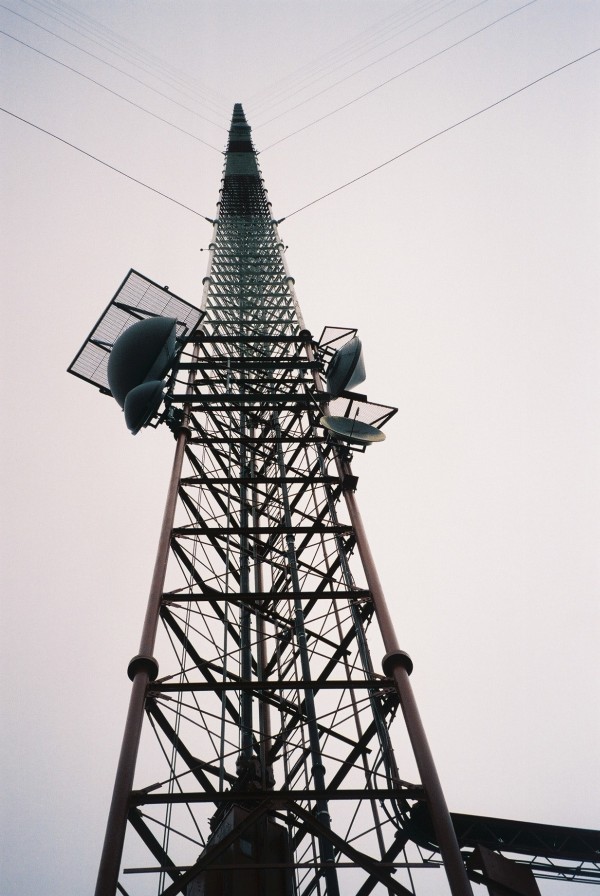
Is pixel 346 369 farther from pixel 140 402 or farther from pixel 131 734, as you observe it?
pixel 131 734

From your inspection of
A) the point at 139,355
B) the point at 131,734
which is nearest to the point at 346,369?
the point at 139,355

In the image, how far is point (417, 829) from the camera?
5.27 metres

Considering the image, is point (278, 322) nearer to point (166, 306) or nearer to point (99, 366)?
point (166, 306)

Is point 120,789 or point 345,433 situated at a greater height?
point 345,433

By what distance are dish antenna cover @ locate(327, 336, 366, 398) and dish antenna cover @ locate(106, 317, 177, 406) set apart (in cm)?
300

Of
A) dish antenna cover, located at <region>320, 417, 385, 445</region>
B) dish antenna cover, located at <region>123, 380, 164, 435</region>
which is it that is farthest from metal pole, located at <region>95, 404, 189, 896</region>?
dish antenna cover, located at <region>320, 417, 385, 445</region>

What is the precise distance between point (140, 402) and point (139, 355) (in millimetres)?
806

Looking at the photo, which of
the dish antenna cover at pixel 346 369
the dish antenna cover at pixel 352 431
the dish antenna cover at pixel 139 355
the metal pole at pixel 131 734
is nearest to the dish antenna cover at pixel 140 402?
the dish antenna cover at pixel 139 355

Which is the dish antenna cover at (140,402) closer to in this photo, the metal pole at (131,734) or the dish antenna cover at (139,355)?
the dish antenna cover at (139,355)

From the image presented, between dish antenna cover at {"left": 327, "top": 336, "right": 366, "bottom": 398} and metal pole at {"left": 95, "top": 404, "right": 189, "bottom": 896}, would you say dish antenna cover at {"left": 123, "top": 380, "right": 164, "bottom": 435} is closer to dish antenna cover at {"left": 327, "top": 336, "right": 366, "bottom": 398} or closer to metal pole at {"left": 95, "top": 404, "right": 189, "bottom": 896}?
metal pole at {"left": 95, "top": 404, "right": 189, "bottom": 896}

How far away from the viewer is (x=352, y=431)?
9.46 meters

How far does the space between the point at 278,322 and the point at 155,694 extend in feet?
36.0

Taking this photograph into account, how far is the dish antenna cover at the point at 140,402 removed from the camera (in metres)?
8.97

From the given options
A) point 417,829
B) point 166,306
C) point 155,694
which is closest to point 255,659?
point 155,694
